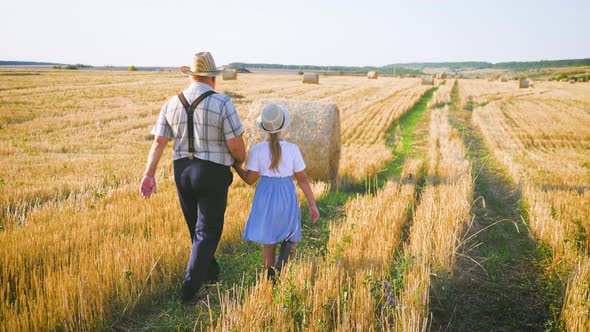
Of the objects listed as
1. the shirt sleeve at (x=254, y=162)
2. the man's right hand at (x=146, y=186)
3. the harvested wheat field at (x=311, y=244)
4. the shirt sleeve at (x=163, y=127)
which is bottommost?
the harvested wheat field at (x=311, y=244)

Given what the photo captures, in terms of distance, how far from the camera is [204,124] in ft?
12.5

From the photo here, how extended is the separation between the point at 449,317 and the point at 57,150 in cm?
964

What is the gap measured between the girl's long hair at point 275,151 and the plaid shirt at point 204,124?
1.06 feet

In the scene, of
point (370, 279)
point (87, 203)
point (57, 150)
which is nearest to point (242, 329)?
point (370, 279)

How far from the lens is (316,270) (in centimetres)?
419

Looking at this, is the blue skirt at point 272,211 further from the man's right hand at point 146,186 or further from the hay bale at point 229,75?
the hay bale at point 229,75

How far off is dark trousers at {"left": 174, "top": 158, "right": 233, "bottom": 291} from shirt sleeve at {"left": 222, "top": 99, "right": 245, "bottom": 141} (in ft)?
1.01

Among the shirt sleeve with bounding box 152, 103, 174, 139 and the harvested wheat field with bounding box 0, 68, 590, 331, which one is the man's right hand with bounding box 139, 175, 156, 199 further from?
the harvested wheat field with bounding box 0, 68, 590, 331

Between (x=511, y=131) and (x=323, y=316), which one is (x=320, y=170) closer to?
(x=323, y=316)

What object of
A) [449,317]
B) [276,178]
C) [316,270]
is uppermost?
[276,178]

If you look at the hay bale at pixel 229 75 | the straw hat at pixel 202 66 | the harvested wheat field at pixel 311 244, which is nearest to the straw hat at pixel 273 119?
the straw hat at pixel 202 66

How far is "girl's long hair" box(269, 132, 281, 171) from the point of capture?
395 centimetres

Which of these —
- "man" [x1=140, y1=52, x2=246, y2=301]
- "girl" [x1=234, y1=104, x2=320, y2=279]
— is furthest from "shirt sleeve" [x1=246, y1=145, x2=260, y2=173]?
"man" [x1=140, y1=52, x2=246, y2=301]

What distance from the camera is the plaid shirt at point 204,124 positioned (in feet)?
12.4
